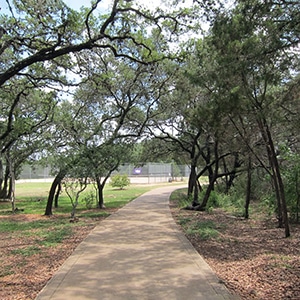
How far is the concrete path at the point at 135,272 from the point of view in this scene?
4656mm

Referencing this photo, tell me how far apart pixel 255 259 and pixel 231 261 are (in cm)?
54

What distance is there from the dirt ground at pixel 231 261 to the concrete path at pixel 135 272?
0.90 feet

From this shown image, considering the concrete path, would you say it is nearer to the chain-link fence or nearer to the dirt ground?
the dirt ground

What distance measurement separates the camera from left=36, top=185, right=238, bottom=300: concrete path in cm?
466

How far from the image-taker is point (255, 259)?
262 inches

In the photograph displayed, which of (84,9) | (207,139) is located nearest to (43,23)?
(84,9)

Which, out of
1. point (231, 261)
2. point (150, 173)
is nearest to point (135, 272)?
point (231, 261)

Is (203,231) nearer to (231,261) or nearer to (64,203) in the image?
(231,261)

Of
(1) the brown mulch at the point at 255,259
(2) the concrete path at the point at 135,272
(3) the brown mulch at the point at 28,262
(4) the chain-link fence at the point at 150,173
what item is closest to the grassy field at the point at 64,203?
(3) the brown mulch at the point at 28,262

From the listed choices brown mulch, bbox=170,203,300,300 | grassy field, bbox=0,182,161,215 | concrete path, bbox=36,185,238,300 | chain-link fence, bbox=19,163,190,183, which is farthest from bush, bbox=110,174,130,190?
concrete path, bbox=36,185,238,300

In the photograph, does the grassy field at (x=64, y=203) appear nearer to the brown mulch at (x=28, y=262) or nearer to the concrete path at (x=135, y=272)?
the brown mulch at (x=28, y=262)

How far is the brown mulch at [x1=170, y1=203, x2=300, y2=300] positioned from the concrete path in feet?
1.04

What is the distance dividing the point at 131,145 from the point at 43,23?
907cm

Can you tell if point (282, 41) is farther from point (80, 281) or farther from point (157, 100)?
point (157, 100)
